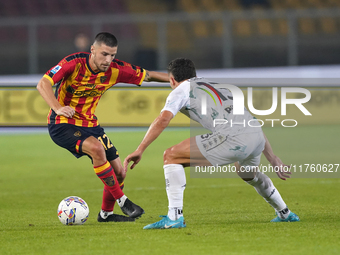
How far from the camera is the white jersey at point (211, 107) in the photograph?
15.7 ft

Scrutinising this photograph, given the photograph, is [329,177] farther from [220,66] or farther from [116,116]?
[220,66]

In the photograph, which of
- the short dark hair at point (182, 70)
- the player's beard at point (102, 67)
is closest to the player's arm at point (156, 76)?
the player's beard at point (102, 67)

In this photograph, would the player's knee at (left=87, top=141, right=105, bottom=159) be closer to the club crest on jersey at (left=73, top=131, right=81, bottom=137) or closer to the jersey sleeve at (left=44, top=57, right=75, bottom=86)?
the club crest on jersey at (left=73, top=131, right=81, bottom=137)

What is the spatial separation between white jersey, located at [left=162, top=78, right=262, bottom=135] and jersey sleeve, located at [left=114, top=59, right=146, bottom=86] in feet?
4.73

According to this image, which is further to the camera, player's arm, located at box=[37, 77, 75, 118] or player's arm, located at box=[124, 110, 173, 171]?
player's arm, located at box=[37, 77, 75, 118]

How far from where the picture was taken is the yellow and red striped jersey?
227 inches

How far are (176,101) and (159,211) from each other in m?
2.20

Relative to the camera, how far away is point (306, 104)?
13.5 meters

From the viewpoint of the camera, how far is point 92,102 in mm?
6031

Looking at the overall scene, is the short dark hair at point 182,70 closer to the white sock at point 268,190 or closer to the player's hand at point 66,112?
the player's hand at point 66,112

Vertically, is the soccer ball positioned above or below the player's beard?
below

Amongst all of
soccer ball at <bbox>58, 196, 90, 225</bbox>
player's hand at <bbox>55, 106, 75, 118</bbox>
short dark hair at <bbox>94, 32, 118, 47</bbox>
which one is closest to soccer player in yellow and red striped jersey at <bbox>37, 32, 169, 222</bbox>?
short dark hair at <bbox>94, 32, 118, 47</bbox>

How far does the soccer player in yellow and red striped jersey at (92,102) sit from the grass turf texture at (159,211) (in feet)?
1.17

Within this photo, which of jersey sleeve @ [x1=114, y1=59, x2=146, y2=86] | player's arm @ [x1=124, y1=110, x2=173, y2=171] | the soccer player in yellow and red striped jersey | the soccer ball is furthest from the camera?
jersey sleeve @ [x1=114, y1=59, x2=146, y2=86]
